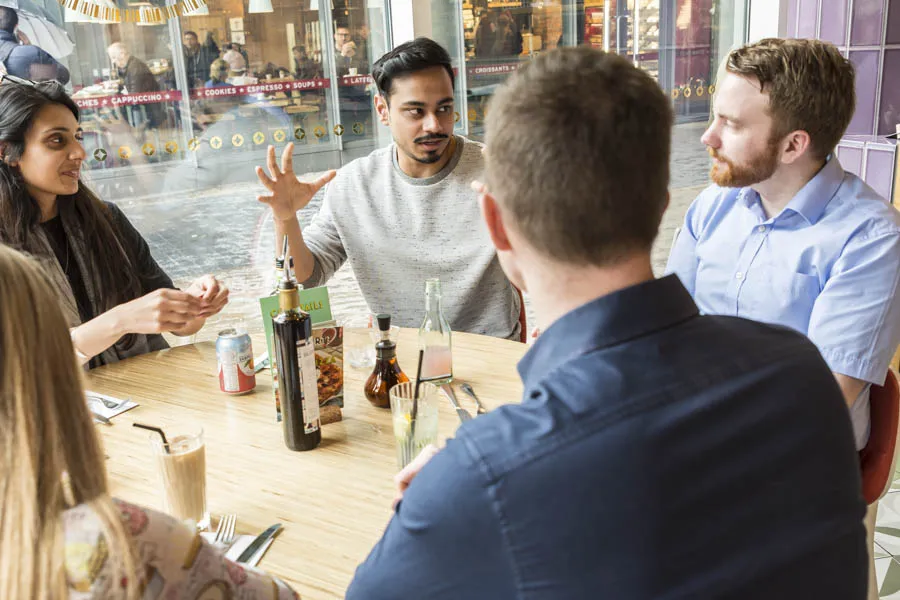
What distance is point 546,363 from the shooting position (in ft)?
2.82

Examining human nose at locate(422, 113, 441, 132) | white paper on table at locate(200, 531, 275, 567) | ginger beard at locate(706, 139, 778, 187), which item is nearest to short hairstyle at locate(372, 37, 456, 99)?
human nose at locate(422, 113, 441, 132)

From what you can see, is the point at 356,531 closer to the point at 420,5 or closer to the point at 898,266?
the point at 898,266

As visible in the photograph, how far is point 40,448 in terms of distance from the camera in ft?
2.65

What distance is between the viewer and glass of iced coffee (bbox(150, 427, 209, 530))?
1256 millimetres

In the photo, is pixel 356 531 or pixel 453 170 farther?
pixel 453 170

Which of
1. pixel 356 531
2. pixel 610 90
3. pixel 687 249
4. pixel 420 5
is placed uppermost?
pixel 420 5

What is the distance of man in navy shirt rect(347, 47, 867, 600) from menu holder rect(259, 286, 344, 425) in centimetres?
75

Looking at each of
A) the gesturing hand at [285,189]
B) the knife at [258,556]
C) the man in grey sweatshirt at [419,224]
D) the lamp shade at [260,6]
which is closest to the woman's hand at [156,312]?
the gesturing hand at [285,189]

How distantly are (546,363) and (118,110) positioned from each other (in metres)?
3.51

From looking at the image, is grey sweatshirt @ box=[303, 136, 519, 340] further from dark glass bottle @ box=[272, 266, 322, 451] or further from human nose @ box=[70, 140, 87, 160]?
dark glass bottle @ box=[272, 266, 322, 451]

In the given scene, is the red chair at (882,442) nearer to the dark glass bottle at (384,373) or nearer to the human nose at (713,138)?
the human nose at (713,138)

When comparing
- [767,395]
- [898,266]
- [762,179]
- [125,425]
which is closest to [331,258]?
[125,425]

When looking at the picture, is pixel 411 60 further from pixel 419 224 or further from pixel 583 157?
pixel 583 157

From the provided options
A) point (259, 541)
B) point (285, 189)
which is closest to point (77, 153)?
point (285, 189)
